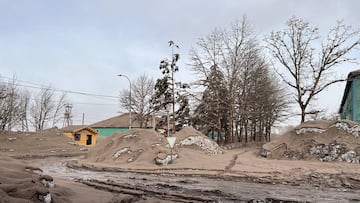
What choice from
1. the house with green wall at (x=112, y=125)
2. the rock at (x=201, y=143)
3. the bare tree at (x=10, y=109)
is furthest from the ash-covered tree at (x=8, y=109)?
the rock at (x=201, y=143)

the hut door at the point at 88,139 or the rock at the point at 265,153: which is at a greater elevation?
the hut door at the point at 88,139

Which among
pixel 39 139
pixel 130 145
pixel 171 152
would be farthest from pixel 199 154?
pixel 39 139

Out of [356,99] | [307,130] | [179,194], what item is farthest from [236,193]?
[356,99]

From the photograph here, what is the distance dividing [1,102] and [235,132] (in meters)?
40.6

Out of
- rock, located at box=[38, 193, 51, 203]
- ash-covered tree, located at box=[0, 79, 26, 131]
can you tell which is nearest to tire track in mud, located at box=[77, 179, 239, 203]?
rock, located at box=[38, 193, 51, 203]

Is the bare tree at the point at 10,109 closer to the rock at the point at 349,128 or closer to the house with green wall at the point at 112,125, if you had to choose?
the house with green wall at the point at 112,125

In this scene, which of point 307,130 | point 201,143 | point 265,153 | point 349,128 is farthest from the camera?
point 201,143

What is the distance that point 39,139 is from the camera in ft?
167

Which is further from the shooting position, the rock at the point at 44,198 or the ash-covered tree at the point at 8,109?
the ash-covered tree at the point at 8,109

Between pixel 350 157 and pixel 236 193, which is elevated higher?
pixel 350 157

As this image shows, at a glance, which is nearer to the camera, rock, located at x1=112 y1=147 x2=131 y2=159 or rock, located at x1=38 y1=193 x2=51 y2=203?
rock, located at x1=38 y1=193 x2=51 y2=203

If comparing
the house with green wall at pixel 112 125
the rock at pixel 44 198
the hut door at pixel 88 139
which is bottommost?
the rock at pixel 44 198

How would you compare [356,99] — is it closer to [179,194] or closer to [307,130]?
[307,130]

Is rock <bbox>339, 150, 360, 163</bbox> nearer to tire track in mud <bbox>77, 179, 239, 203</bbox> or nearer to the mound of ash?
the mound of ash
